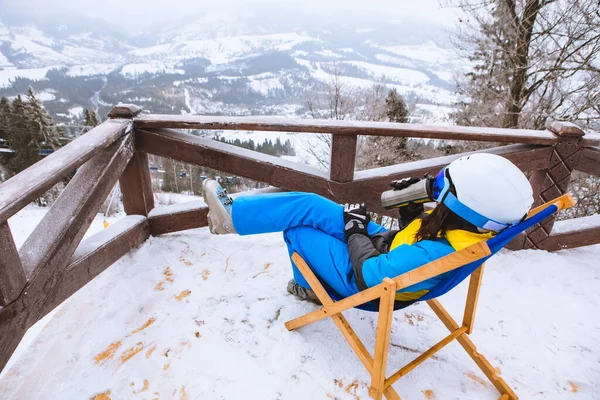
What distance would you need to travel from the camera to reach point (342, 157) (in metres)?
2.61

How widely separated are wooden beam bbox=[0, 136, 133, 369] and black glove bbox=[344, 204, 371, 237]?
4.95 feet

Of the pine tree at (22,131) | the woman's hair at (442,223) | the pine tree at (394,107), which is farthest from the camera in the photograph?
the pine tree at (22,131)

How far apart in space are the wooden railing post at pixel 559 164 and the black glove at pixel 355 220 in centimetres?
197

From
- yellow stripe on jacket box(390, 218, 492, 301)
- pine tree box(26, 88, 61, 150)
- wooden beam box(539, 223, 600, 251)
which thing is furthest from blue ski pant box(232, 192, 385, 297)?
pine tree box(26, 88, 61, 150)

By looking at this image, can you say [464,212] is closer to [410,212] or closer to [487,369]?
[410,212]

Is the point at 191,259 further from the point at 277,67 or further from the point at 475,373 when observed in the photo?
the point at 277,67

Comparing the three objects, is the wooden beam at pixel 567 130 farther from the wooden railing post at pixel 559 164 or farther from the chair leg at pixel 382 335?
the chair leg at pixel 382 335

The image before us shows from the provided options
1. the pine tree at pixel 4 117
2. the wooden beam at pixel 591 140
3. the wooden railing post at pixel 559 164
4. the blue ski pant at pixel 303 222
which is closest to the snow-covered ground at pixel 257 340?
the blue ski pant at pixel 303 222

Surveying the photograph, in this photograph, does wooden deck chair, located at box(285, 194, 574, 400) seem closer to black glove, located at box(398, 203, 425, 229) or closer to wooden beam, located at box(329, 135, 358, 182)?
black glove, located at box(398, 203, 425, 229)

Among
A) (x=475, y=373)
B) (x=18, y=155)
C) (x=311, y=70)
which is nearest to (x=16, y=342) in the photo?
(x=475, y=373)

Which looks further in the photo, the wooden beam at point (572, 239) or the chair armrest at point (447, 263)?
the wooden beam at point (572, 239)

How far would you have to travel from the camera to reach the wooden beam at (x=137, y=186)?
2.71 meters

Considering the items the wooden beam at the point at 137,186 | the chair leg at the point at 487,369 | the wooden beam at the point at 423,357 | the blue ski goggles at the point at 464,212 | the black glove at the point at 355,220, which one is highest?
the blue ski goggles at the point at 464,212

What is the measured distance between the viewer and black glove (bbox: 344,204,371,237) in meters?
1.81
